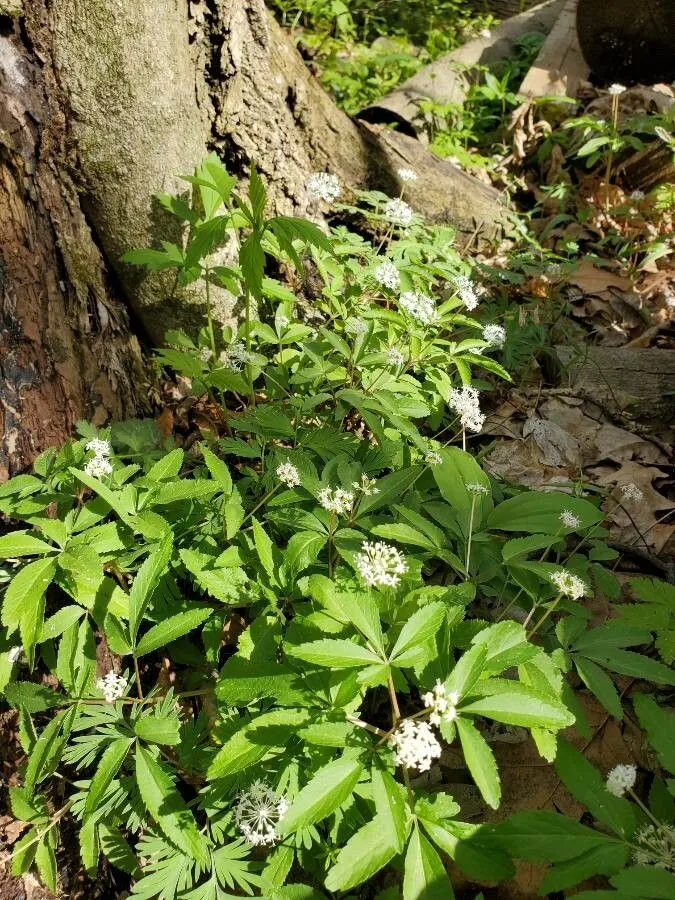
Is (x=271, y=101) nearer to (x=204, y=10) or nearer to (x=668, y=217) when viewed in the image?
(x=204, y=10)

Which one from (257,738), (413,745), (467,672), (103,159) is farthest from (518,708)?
(103,159)

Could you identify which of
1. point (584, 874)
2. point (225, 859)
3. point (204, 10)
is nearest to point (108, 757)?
point (225, 859)

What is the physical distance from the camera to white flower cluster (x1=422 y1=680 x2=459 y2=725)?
3.97 feet

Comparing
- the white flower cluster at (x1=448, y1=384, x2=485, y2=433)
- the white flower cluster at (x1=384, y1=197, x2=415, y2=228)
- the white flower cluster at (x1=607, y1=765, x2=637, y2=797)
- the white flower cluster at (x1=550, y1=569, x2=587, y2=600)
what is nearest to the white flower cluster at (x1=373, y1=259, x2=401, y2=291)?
the white flower cluster at (x1=384, y1=197, x2=415, y2=228)

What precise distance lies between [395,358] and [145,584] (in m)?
1.15

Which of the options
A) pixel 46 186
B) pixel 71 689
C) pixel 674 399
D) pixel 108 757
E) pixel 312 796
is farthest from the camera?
pixel 674 399

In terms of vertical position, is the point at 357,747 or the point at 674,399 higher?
the point at 357,747

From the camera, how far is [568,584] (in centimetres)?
160

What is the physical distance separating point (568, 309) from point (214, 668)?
2.67m

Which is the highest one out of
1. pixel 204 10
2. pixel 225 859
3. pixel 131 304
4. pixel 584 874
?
pixel 204 10

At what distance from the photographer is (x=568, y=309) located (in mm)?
3416

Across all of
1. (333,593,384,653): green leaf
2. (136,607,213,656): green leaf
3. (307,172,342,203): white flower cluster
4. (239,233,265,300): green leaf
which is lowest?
(136,607,213,656): green leaf

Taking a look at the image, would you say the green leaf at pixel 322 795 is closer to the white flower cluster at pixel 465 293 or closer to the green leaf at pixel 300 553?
the green leaf at pixel 300 553

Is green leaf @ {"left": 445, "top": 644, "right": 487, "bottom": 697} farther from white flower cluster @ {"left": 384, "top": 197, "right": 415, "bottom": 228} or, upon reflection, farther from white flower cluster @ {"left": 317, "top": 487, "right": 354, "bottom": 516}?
white flower cluster @ {"left": 384, "top": 197, "right": 415, "bottom": 228}
